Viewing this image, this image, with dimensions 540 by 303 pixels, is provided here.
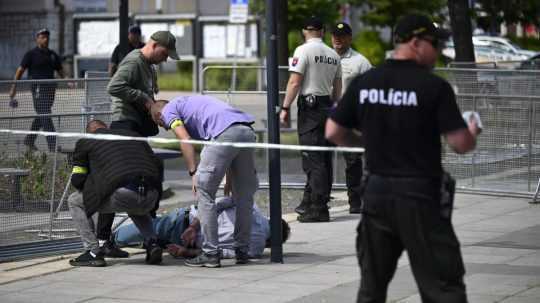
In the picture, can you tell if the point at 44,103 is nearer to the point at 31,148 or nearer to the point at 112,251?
the point at 31,148

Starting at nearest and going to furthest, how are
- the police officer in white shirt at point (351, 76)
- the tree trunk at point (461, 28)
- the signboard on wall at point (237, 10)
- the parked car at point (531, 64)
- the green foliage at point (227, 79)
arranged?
the police officer in white shirt at point (351, 76) < the tree trunk at point (461, 28) < the parked car at point (531, 64) < the green foliage at point (227, 79) < the signboard on wall at point (237, 10)

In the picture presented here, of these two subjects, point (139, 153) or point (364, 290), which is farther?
point (139, 153)

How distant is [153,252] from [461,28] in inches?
509

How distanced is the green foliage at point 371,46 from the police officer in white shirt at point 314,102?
1082 inches

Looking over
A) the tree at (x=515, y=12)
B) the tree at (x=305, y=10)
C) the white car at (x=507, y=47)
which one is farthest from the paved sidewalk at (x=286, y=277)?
the white car at (x=507, y=47)

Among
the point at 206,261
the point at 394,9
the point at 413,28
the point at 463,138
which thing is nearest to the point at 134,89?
the point at 206,261

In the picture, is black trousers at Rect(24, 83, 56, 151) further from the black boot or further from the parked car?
the parked car

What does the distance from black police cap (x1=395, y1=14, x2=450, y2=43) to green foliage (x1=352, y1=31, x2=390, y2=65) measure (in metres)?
32.9

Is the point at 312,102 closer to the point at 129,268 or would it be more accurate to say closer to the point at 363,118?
the point at 129,268

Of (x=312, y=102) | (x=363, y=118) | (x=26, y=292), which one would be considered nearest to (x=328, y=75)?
(x=312, y=102)

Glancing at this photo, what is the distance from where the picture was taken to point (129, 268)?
8977 mm

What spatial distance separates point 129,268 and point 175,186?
5.51 m

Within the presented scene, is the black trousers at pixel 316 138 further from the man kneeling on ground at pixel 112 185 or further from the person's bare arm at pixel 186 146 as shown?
the person's bare arm at pixel 186 146

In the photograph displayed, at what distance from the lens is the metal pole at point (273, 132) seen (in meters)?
9.08
